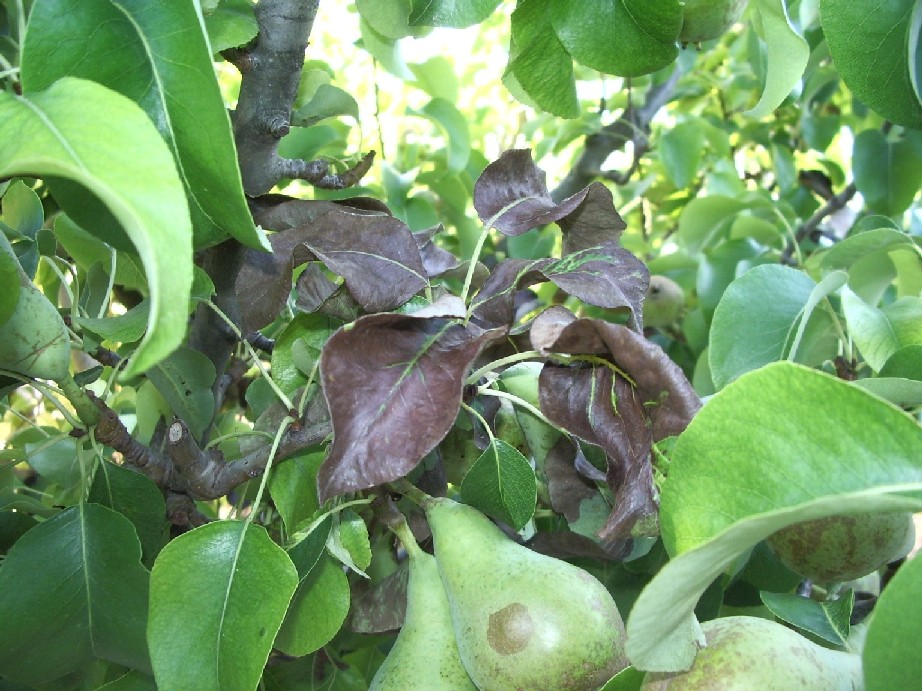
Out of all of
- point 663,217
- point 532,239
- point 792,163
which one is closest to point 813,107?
point 792,163

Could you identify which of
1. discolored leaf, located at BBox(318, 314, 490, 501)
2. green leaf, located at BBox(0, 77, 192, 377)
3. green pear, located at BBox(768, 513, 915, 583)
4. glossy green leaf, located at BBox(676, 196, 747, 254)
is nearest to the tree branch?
glossy green leaf, located at BBox(676, 196, 747, 254)

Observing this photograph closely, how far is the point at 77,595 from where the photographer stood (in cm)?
64

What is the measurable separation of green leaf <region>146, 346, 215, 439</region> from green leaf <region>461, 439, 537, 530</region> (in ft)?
0.85

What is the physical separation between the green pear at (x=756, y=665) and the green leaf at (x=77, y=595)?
1.29 ft

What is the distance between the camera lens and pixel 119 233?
532 millimetres

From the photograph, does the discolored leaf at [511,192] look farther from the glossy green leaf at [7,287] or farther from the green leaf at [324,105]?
the glossy green leaf at [7,287]

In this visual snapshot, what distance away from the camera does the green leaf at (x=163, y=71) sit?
449 millimetres

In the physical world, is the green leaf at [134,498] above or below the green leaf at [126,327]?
below

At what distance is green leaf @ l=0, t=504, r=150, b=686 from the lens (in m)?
0.62

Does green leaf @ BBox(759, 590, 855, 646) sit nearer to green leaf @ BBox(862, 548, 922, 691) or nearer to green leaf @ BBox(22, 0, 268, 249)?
green leaf @ BBox(862, 548, 922, 691)

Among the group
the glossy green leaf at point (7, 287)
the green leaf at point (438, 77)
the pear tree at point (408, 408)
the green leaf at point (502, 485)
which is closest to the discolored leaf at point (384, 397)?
the pear tree at point (408, 408)

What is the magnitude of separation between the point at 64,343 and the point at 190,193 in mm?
181

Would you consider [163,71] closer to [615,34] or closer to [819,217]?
[615,34]

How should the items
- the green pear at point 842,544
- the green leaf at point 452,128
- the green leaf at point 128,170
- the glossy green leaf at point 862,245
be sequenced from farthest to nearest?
the green leaf at point 452,128, the glossy green leaf at point 862,245, the green pear at point 842,544, the green leaf at point 128,170
